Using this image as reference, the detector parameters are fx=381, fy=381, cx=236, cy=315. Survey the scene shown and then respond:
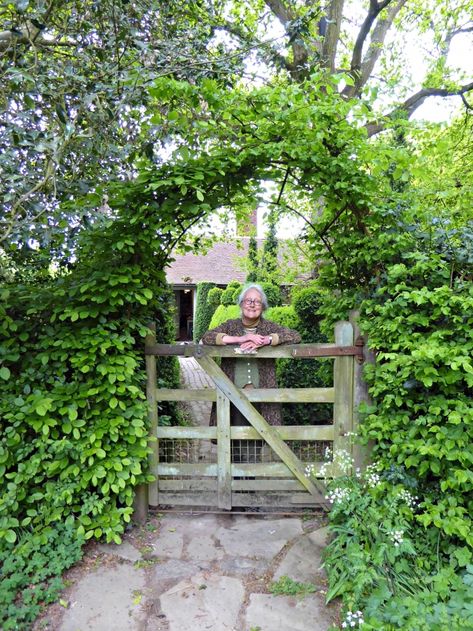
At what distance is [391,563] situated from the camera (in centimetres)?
226

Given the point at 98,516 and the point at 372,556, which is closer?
the point at 372,556

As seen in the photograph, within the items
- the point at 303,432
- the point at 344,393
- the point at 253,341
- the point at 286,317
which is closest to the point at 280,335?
the point at 253,341

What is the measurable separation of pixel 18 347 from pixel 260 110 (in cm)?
244

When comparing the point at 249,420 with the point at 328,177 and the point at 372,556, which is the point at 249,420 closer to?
the point at 372,556

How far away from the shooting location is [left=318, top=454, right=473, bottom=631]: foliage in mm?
1883

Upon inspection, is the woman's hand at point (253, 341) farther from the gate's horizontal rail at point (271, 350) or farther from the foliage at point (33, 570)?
the foliage at point (33, 570)

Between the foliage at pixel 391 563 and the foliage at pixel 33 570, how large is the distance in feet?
5.56

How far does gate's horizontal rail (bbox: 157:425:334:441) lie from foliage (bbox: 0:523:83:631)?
0.97m

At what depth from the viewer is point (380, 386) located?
2.70 metres

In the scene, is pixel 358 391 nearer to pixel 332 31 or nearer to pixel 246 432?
pixel 246 432

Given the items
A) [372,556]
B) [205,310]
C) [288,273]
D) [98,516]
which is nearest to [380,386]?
[372,556]

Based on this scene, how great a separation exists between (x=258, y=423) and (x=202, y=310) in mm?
13255

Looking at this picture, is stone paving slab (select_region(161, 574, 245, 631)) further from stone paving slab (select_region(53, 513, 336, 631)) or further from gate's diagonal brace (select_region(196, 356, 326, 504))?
gate's diagonal brace (select_region(196, 356, 326, 504))

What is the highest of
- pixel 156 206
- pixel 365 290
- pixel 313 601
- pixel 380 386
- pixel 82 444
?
pixel 156 206
